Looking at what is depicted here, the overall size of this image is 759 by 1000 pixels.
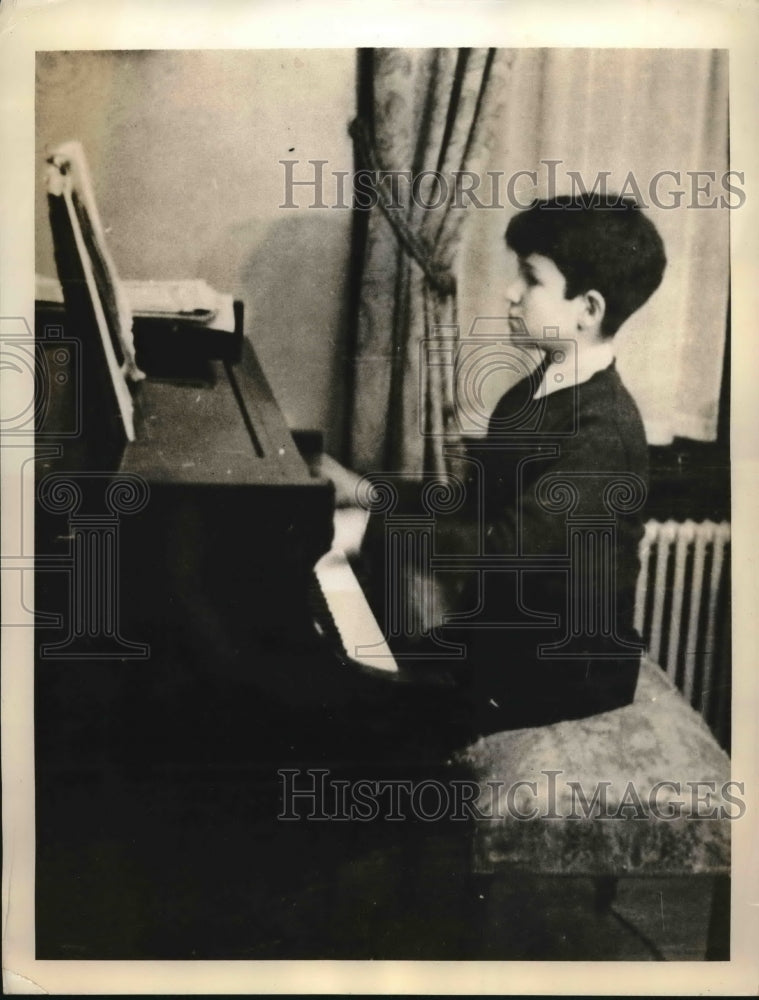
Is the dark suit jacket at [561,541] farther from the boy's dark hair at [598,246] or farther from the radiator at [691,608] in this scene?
the boy's dark hair at [598,246]

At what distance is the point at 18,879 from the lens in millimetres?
1827

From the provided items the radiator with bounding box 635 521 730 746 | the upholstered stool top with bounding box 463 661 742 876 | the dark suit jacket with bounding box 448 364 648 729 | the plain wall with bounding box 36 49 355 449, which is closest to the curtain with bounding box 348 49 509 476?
the plain wall with bounding box 36 49 355 449

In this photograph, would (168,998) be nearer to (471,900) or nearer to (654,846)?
(471,900)

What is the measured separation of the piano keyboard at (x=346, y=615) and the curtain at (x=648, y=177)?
0.48 meters

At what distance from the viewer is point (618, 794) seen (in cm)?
182

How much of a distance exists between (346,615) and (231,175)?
1.04 m

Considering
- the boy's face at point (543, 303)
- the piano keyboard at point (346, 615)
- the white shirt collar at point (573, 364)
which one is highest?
the boy's face at point (543, 303)

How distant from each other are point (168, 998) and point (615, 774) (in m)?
1.15

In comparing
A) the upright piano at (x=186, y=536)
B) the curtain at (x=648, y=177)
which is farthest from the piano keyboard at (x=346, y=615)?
the curtain at (x=648, y=177)

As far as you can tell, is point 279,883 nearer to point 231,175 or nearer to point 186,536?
point 186,536

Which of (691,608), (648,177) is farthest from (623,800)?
(648,177)

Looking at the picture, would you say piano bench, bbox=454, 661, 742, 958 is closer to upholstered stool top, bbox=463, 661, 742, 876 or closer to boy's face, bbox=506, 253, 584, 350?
upholstered stool top, bbox=463, 661, 742, 876

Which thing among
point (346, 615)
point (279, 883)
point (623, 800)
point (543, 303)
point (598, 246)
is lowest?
point (279, 883)

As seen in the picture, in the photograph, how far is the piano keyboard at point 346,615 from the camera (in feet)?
5.92
